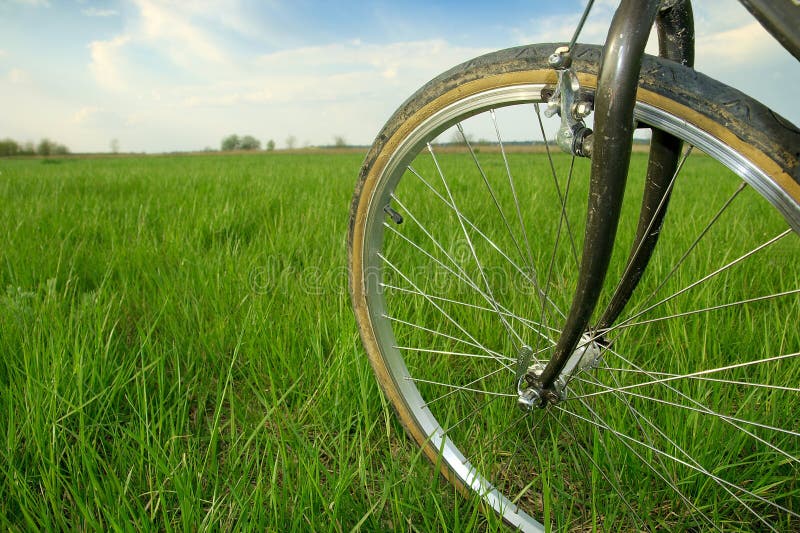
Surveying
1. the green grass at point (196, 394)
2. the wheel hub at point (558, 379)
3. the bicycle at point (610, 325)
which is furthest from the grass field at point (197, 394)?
the wheel hub at point (558, 379)

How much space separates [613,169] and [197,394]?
51.8 inches

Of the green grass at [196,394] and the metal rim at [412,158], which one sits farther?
the green grass at [196,394]

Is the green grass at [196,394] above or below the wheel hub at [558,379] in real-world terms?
below

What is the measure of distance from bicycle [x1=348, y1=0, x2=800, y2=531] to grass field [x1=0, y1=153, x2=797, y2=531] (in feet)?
0.48

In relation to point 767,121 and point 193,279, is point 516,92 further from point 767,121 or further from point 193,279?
point 193,279

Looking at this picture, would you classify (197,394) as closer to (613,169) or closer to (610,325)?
(610,325)

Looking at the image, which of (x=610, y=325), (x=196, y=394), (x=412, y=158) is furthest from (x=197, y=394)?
(x=610, y=325)

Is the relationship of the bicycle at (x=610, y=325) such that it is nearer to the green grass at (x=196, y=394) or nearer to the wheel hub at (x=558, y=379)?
the wheel hub at (x=558, y=379)

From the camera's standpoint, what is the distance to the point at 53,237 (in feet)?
8.83

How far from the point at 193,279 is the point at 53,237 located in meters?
1.15

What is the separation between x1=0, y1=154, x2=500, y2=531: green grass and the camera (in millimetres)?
1092

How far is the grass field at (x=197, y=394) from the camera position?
1.09 meters

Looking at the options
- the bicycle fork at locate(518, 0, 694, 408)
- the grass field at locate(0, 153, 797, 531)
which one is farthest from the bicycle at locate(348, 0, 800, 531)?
the grass field at locate(0, 153, 797, 531)

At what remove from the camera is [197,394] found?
1.56m
